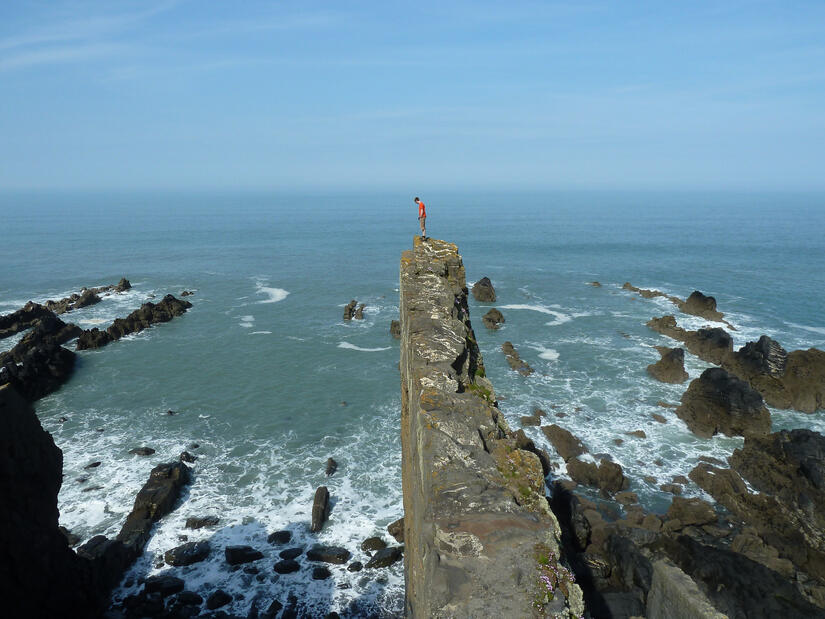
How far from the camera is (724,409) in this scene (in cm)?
2461

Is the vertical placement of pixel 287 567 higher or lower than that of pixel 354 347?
lower

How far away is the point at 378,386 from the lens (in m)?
29.8

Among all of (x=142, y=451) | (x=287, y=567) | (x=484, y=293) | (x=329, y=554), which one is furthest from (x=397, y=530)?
(x=484, y=293)

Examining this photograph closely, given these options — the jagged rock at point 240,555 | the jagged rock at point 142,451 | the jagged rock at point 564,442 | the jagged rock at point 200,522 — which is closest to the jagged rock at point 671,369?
the jagged rock at point 564,442

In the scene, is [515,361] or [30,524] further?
[515,361]

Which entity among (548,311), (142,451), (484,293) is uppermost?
(484,293)

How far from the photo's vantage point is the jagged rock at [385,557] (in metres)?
16.2

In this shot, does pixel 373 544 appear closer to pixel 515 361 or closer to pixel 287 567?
pixel 287 567

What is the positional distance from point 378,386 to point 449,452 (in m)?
22.3

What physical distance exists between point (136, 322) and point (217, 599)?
32138 millimetres

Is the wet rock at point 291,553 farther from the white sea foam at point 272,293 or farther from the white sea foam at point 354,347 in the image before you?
the white sea foam at point 272,293

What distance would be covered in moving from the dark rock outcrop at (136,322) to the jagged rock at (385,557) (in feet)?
99.7

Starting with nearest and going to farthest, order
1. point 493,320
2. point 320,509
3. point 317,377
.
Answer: point 320,509 < point 317,377 < point 493,320

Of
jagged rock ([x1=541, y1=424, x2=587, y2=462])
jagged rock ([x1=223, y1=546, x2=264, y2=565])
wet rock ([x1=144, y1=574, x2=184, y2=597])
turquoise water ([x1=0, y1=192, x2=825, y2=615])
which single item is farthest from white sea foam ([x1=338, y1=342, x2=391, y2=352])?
wet rock ([x1=144, y1=574, x2=184, y2=597])
